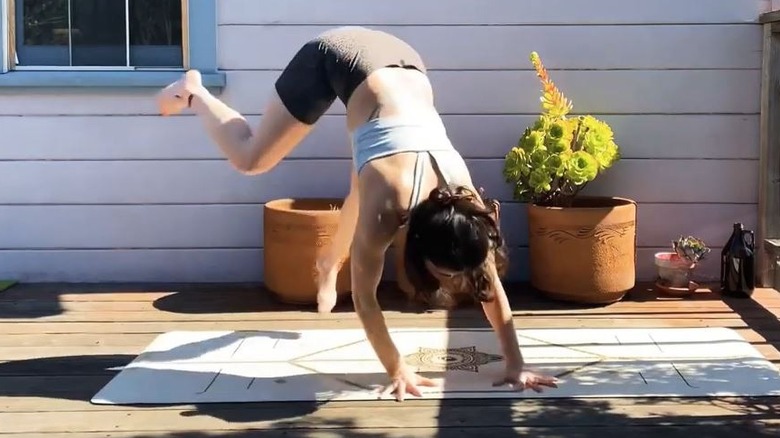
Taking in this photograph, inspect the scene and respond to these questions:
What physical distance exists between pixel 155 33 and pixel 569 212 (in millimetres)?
2047

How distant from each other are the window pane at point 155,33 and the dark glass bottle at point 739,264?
259 cm

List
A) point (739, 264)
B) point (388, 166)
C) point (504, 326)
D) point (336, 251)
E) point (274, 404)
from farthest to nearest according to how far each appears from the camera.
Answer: point (739, 264), point (336, 251), point (504, 326), point (274, 404), point (388, 166)

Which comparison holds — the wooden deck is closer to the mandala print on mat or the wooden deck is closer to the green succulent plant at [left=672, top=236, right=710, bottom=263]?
the green succulent plant at [left=672, top=236, right=710, bottom=263]

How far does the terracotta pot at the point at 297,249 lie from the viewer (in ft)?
12.9

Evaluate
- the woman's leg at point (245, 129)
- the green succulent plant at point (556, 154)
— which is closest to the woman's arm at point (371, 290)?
the woman's leg at point (245, 129)

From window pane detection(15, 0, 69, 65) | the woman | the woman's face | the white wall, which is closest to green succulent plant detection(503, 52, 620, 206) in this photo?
the white wall

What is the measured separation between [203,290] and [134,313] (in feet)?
1.56

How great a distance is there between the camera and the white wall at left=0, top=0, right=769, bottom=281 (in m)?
4.40

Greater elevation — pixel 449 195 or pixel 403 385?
pixel 449 195

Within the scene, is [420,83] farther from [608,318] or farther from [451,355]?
[608,318]

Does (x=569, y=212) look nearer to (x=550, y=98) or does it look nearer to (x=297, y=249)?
(x=550, y=98)

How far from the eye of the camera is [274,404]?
2793 mm

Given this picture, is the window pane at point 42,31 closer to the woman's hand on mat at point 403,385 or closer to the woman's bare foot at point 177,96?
the woman's bare foot at point 177,96

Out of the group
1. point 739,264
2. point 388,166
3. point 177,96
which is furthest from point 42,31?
point 739,264
